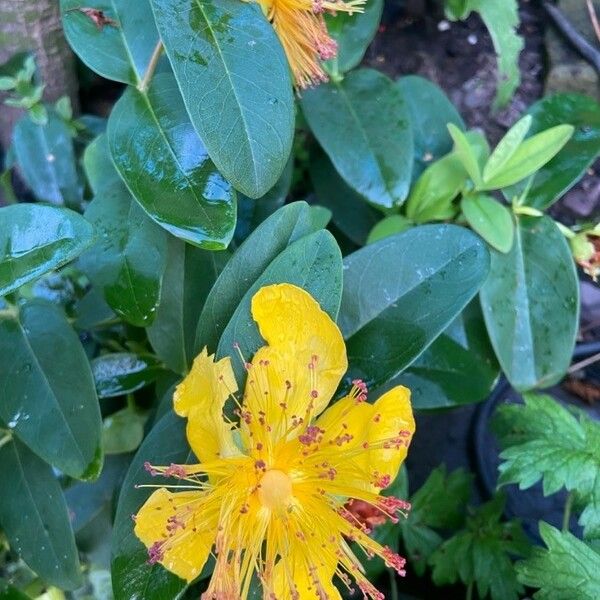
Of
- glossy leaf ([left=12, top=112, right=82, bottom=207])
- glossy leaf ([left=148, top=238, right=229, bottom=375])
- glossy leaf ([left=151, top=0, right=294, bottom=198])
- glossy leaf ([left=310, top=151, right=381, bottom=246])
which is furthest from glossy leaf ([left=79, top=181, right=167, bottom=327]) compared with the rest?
glossy leaf ([left=310, top=151, right=381, bottom=246])

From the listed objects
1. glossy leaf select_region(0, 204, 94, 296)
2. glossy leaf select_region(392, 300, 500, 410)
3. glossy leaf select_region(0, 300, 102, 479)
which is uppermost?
glossy leaf select_region(0, 204, 94, 296)

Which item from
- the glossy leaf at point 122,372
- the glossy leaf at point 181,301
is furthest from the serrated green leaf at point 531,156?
the glossy leaf at point 122,372

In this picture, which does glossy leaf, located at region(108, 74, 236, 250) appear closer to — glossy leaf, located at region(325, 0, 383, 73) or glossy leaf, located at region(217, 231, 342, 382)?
glossy leaf, located at region(217, 231, 342, 382)

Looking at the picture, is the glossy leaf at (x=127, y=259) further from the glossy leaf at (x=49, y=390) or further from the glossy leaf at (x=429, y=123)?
the glossy leaf at (x=429, y=123)

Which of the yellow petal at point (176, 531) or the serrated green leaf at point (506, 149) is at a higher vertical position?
the serrated green leaf at point (506, 149)

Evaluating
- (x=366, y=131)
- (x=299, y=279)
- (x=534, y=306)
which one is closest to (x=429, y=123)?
(x=366, y=131)
